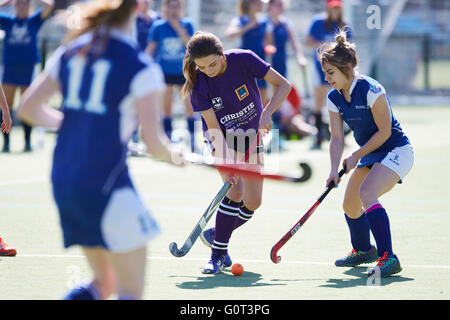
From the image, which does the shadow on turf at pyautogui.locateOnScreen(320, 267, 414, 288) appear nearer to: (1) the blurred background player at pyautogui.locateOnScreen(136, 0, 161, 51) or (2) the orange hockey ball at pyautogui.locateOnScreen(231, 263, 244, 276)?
(2) the orange hockey ball at pyautogui.locateOnScreen(231, 263, 244, 276)

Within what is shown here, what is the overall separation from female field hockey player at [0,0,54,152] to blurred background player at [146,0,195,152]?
1518 mm

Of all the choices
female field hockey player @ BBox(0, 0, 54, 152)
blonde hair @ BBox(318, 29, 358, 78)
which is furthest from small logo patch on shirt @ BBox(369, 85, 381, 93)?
female field hockey player @ BBox(0, 0, 54, 152)

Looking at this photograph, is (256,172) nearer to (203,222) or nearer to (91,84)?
(91,84)

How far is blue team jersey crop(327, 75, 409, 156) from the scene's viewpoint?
5371 mm

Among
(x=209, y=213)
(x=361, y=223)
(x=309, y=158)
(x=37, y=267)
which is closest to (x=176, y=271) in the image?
(x=209, y=213)

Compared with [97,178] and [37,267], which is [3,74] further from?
[97,178]

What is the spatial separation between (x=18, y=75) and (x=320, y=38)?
3964 mm

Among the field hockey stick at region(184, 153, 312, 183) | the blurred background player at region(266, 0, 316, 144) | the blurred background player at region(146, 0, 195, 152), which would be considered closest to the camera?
the field hockey stick at region(184, 153, 312, 183)

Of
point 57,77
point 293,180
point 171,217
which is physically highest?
point 57,77

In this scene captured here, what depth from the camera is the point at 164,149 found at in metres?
3.48

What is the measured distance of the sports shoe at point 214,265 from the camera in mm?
5441

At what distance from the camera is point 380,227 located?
5.28 meters
